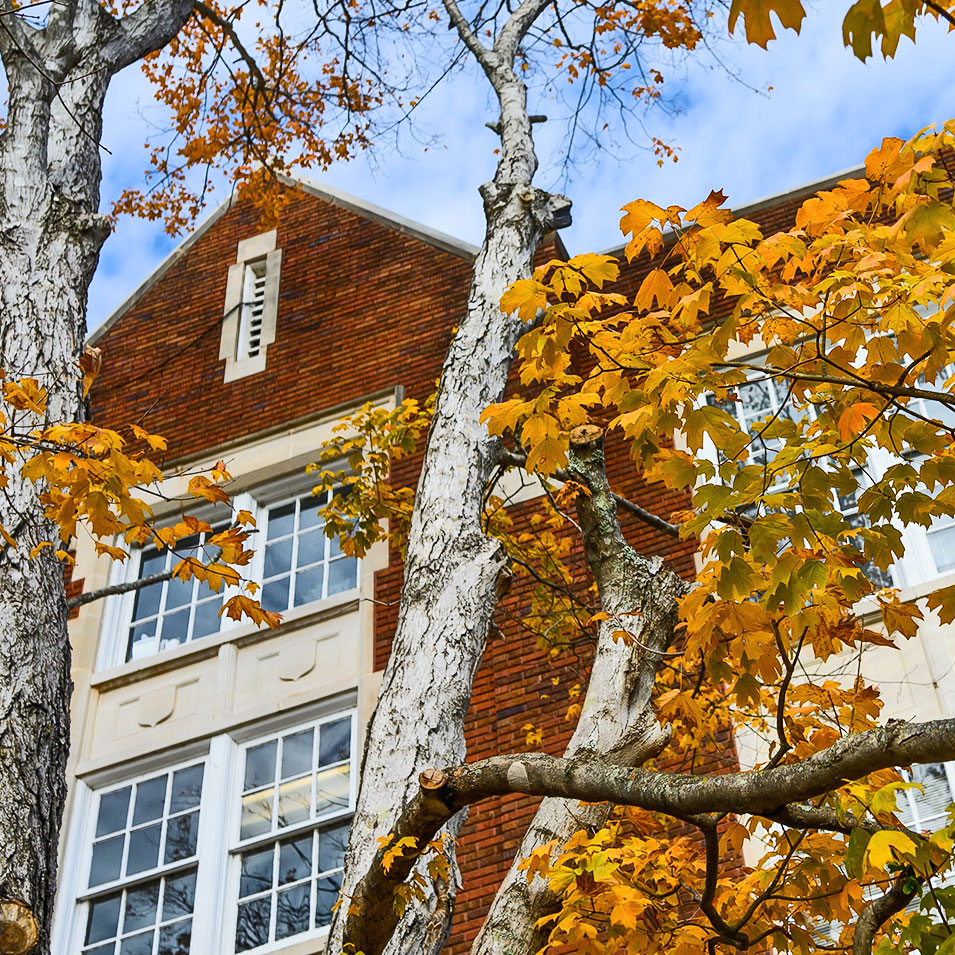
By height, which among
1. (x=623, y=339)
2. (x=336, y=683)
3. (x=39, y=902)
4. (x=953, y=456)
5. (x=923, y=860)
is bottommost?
(x=923, y=860)

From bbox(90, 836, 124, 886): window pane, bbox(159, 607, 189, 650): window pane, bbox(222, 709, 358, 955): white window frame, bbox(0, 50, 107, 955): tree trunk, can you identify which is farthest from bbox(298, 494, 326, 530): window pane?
bbox(0, 50, 107, 955): tree trunk

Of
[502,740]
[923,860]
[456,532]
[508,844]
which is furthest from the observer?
[502,740]

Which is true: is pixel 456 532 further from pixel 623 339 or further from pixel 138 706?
pixel 138 706

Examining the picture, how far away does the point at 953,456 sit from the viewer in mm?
5227

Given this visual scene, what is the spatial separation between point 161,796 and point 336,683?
1.84 metres

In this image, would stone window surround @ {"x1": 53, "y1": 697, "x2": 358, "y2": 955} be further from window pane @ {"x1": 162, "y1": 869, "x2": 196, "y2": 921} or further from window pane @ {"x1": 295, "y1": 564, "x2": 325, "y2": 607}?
window pane @ {"x1": 295, "y1": 564, "x2": 325, "y2": 607}

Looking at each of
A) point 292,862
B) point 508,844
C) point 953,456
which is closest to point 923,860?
point 953,456

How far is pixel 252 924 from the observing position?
1034 cm

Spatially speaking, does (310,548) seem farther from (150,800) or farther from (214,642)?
(150,800)

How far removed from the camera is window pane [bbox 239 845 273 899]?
34.7 ft

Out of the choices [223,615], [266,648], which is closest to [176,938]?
[266,648]

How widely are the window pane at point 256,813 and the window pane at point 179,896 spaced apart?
0.54 metres

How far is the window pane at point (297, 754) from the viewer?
11.3 metres

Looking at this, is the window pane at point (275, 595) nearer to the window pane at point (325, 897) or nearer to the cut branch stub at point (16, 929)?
the window pane at point (325, 897)
